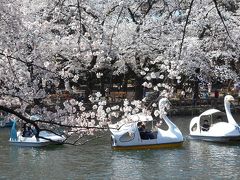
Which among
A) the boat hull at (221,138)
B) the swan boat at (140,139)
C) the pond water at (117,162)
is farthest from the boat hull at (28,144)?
the boat hull at (221,138)

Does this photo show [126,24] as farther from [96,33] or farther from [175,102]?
[175,102]

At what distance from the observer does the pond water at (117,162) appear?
37.3 feet

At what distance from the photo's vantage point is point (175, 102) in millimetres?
25969

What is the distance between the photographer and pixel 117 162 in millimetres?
13242

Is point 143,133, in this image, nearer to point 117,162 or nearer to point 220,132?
point 220,132

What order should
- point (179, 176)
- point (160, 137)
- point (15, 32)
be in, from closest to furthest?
point (179, 176) → point (15, 32) → point (160, 137)

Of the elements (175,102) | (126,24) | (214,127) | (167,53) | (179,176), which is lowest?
(179,176)

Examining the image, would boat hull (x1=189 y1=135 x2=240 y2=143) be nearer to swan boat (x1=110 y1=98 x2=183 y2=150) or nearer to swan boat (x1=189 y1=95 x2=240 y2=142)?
swan boat (x1=189 y1=95 x2=240 y2=142)

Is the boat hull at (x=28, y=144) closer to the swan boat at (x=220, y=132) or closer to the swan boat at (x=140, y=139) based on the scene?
the swan boat at (x=140, y=139)

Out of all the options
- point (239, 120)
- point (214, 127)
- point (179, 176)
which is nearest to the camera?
point (179, 176)

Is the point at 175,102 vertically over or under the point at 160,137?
over

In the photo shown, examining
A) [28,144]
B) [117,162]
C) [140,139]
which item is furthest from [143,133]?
[28,144]

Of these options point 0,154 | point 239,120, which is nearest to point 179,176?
point 0,154

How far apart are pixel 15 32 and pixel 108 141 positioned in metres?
5.11
